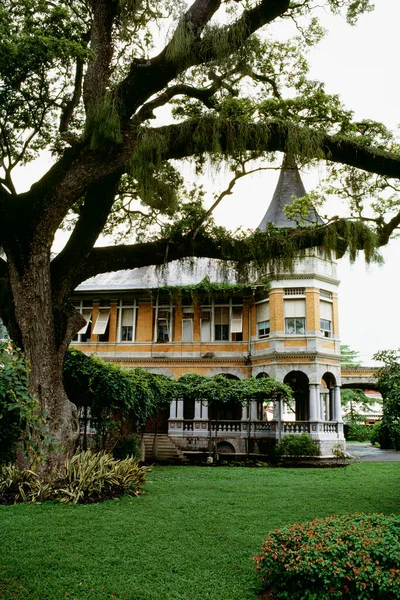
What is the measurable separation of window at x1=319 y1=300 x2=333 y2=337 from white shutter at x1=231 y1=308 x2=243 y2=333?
392 cm

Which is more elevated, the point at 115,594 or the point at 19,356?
the point at 19,356

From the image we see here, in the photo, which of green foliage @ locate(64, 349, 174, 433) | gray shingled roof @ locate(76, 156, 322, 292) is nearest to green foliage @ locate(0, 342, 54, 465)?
green foliage @ locate(64, 349, 174, 433)

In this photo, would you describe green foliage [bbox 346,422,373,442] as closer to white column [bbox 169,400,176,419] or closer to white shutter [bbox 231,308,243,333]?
white shutter [bbox 231,308,243,333]

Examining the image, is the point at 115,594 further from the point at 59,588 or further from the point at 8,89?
the point at 8,89

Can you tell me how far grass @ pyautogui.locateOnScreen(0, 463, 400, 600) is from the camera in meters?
5.40

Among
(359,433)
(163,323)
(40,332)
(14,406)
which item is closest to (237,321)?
(163,323)

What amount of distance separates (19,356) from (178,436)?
2026cm

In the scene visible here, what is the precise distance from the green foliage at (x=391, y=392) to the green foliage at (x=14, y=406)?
5.61m

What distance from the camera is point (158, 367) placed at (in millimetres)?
25906

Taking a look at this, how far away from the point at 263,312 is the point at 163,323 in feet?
17.1

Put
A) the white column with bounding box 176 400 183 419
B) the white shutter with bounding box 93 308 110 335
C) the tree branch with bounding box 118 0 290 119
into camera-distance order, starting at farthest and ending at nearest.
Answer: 1. the white shutter with bounding box 93 308 110 335
2. the white column with bounding box 176 400 183 419
3. the tree branch with bounding box 118 0 290 119

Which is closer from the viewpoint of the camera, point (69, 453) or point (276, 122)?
point (276, 122)

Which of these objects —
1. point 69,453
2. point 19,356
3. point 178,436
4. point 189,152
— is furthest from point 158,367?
point 19,356

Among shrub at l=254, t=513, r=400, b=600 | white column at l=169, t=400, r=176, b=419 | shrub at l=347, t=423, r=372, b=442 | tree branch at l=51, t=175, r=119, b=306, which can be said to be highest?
tree branch at l=51, t=175, r=119, b=306
